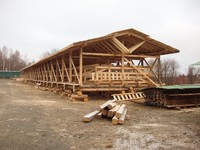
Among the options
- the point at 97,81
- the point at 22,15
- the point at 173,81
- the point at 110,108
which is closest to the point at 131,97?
the point at 97,81

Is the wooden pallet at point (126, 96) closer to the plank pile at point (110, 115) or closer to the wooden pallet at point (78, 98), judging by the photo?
the wooden pallet at point (78, 98)

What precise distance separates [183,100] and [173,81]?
22.9 m

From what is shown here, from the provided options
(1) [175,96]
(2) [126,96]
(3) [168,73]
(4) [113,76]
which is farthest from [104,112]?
(3) [168,73]

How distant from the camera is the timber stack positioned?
10.6m

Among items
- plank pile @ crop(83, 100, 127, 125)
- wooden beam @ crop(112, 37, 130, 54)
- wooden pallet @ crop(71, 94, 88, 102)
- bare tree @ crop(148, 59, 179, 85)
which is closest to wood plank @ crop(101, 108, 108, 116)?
plank pile @ crop(83, 100, 127, 125)

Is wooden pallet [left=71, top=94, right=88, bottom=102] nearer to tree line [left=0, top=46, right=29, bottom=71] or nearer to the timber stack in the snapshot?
the timber stack

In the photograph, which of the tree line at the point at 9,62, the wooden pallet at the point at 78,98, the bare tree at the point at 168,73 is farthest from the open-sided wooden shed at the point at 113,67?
the tree line at the point at 9,62

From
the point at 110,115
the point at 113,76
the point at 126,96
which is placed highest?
the point at 113,76

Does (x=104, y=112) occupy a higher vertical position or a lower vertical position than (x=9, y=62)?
lower

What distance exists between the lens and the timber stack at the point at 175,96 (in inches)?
418

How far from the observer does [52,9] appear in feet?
64.4

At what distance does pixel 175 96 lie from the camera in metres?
10.9

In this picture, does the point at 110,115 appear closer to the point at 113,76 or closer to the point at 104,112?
the point at 104,112

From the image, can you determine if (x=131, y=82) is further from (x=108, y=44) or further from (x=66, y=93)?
(x=66, y=93)
